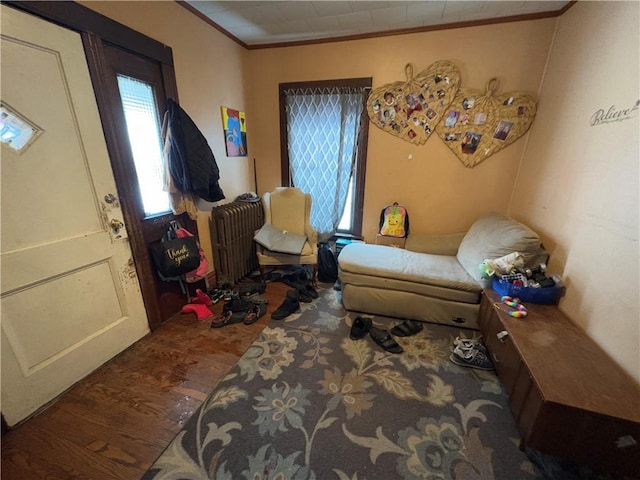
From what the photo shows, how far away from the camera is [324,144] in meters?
2.78

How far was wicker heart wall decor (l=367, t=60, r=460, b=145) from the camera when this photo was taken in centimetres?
232

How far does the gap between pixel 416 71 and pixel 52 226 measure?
9.63ft

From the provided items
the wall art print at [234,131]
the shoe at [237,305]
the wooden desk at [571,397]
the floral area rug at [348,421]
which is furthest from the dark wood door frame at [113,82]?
the wooden desk at [571,397]

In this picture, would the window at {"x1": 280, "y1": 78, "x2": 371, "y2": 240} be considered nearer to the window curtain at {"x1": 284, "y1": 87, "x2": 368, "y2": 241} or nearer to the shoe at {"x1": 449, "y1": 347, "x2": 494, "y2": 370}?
the window curtain at {"x1": 284, "y1": 87, "x2": 368, "y2": 241}

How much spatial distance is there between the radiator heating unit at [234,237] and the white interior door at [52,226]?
2.67 ft

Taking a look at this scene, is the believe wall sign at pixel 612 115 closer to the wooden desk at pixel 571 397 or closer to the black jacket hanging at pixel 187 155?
the wooden desk at pixel 571 397

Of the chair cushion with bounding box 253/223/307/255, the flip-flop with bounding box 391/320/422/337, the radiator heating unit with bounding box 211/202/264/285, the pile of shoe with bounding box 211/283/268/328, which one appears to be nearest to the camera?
the flip-flop with bounding box 391/320/422/337

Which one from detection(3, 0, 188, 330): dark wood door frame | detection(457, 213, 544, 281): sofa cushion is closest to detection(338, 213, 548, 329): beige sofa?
detection(457, 213, 544, 281): sofa cushion

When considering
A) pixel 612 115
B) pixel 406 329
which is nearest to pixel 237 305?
pixel 406 329

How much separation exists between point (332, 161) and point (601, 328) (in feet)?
7.75

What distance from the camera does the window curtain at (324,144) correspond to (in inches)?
104

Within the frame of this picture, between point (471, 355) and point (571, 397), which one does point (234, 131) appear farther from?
point (571, 397)

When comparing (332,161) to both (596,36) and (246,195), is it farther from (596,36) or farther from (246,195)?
(596,36)

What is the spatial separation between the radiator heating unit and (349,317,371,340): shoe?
4.33ft
